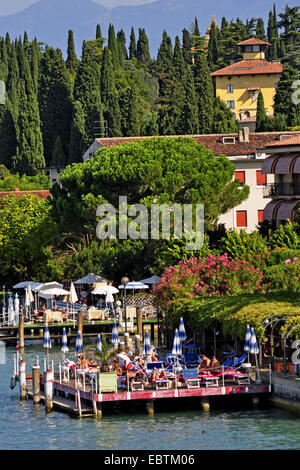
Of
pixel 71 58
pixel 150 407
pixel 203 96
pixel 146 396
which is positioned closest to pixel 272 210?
pixel 150 407

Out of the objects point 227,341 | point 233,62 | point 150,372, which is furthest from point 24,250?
point 233,62

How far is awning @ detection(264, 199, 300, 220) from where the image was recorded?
65938 mm

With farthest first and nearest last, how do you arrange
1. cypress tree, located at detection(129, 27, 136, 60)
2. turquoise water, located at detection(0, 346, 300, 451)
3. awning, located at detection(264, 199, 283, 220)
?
cypress tree, located at detection(129, 27, 136, 60) → awning, located at detection(264, 199, 283, 220) → turquoise water, located at detection(0, 346, 300, 451)

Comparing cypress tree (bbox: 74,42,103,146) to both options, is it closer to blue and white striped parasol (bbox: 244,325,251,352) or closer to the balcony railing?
the balcony railing

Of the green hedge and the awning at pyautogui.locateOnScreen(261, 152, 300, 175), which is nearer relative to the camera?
the green hedge

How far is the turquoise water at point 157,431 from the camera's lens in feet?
104

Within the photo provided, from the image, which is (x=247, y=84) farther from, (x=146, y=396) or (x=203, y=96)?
(x=146, y=396)

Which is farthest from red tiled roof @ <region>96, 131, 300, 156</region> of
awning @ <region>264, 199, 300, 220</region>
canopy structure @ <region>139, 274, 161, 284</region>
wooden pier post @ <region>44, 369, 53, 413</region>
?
wooden pier post @ <region>44, 369, 53, 413</region>

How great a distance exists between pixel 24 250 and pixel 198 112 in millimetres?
39382

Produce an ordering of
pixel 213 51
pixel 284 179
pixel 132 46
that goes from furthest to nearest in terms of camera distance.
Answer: pixel 132 46 < pixel 213 51 < pixel 284 179

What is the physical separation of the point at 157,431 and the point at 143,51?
163191 millimetres

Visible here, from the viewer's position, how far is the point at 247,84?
13800cm

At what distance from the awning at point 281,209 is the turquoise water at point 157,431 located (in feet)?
102
